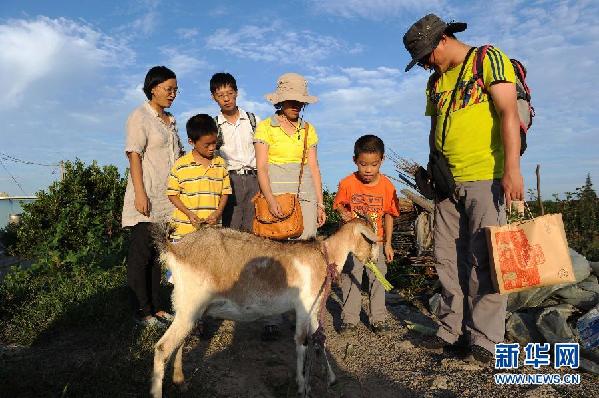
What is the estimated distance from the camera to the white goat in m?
3.49

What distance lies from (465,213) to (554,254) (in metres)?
0.88

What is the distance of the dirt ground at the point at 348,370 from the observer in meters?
3.71

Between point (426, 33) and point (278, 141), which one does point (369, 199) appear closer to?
point (278, 141)

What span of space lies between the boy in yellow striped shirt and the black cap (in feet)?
7.15

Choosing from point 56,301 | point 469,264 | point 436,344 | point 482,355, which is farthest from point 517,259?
point 56,301

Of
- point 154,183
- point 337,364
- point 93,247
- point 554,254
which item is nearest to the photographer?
point 554,254

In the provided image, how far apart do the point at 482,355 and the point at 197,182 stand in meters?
3.32

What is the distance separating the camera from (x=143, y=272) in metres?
4.91

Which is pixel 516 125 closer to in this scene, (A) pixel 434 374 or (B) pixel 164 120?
(A) pixel 434 374

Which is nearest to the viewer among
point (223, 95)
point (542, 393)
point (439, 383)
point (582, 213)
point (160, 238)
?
point (160, 238)

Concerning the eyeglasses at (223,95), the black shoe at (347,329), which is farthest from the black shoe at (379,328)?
the eyeglasses at (223,95)

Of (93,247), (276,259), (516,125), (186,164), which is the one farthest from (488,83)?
(93,247)

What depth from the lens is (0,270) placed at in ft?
35.2

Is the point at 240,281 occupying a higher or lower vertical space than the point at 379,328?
higher
